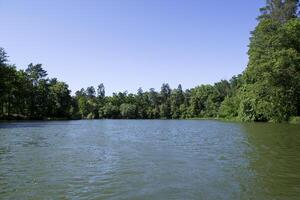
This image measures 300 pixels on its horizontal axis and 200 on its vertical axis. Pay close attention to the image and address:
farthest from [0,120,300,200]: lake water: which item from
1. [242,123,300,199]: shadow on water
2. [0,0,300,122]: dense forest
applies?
[0,0,300,122]: dense forest

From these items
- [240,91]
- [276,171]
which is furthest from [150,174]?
[240,91]

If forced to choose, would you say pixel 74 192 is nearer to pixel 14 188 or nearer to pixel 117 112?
pixel 14 188

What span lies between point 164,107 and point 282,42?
426 feet

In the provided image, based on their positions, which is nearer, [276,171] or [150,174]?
[150,174]

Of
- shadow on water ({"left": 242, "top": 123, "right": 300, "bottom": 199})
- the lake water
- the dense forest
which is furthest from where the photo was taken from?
the dense forest

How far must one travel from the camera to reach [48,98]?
11994 cm

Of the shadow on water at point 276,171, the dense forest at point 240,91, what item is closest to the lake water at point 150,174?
the shadow on water at point 276,171

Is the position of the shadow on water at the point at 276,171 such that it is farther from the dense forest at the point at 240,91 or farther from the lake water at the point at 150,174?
the dense forest at the point at 240,91

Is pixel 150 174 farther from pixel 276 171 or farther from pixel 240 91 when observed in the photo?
pixel 240 91

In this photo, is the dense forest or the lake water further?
the dense forest

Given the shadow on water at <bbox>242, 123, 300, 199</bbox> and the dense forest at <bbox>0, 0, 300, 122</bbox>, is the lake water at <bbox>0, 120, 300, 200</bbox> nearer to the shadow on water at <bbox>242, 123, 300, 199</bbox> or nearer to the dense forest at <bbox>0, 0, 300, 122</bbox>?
the shadow on water at <bbox>242, 123, 300, 199</bbox>

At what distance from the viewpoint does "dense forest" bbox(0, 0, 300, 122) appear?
201 ft

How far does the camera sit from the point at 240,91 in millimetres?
97938

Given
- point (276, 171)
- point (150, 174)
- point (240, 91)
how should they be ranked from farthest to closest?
point (240, 91)
point (276, 171)
point (150, 174)
